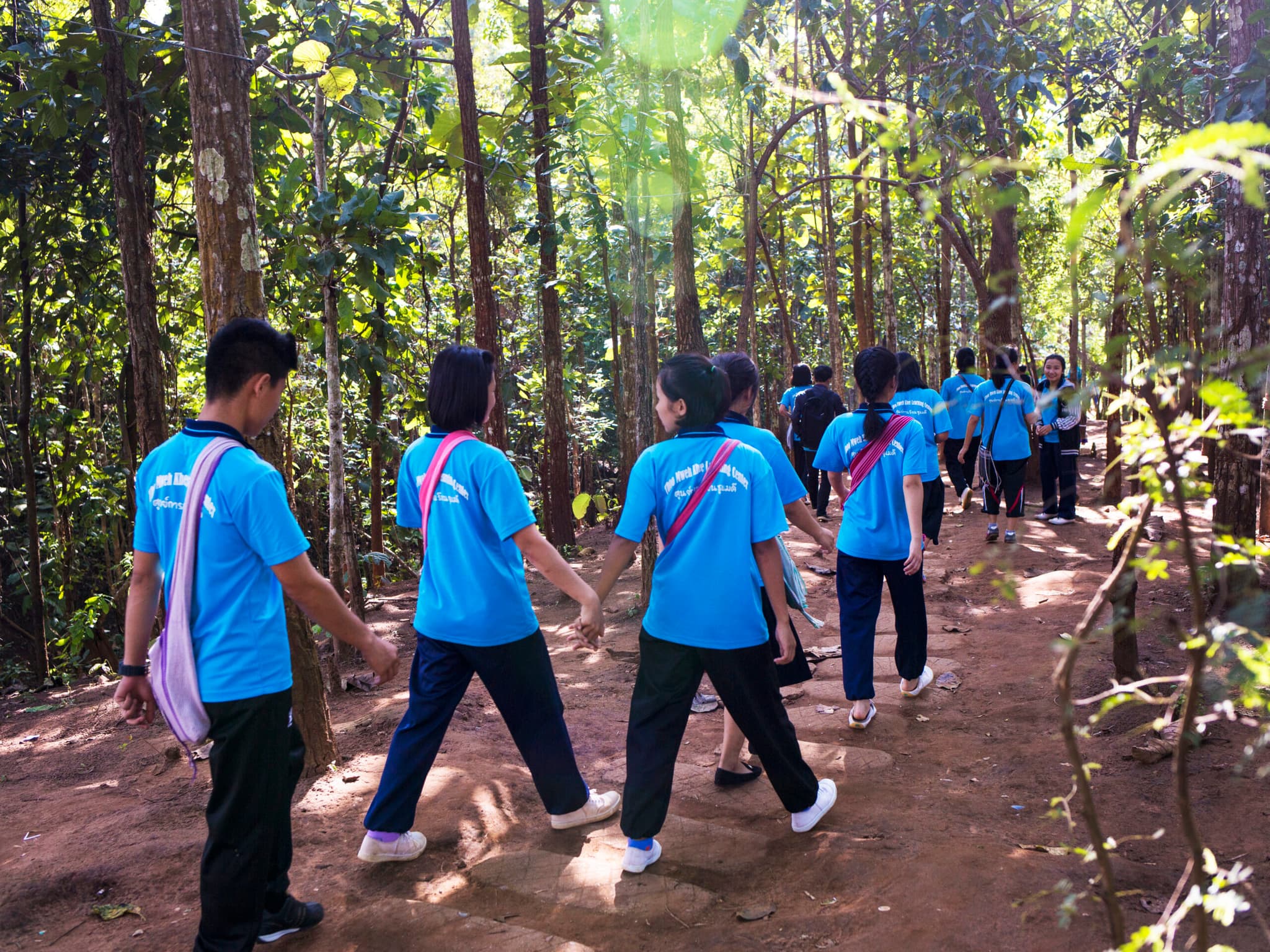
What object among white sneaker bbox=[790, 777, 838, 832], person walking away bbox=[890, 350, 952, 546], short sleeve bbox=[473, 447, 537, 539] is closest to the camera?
short sleeve bbox=[473, 447, 537, 539]

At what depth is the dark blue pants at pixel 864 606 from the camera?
5082mm

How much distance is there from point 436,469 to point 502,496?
0.32m

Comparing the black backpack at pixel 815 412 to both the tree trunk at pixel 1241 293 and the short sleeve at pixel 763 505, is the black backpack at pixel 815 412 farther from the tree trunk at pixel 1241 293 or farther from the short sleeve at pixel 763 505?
the short sleeve at pixel 763 505

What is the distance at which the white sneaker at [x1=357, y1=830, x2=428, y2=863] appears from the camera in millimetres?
3670

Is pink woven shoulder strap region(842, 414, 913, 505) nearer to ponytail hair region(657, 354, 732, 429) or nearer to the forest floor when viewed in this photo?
the forest floor

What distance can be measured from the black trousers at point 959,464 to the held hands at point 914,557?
6972mm

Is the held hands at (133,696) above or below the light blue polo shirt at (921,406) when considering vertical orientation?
below

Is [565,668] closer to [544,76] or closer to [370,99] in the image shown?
[370,99]

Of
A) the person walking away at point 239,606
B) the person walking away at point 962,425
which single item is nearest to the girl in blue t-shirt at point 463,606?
A: the person walking away at point 239,606

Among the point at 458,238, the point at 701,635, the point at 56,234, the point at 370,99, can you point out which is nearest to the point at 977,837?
the point at 701,635

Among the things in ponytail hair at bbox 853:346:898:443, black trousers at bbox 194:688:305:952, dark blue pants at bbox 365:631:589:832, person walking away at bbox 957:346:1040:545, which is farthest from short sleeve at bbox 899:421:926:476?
person walking away at bbox 957:346:1040:545

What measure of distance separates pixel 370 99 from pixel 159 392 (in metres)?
2.83

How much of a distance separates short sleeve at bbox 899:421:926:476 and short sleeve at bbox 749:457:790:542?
59.6 inches

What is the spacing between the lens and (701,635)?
360cm
